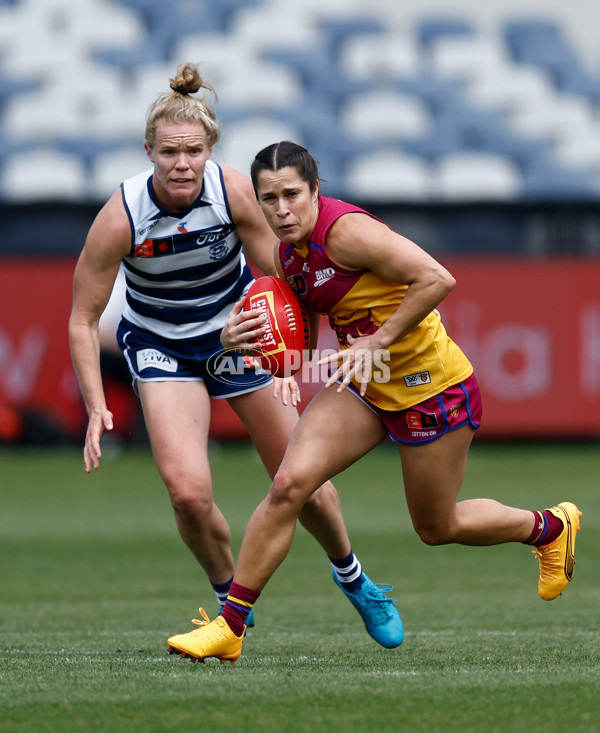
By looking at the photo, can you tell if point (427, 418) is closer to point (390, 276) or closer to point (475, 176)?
point (390, 276)

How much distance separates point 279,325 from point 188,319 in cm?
91

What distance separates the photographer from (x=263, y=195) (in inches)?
198

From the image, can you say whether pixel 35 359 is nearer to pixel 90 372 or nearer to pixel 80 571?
pixel 80 571

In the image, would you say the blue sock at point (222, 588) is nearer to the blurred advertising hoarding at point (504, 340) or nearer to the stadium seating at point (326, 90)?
the blurred advertising hoarding at point (504, 340)

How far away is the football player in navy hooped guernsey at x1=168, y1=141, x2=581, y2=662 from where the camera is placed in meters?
4.97

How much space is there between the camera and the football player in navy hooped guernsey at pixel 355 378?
16.3 feet

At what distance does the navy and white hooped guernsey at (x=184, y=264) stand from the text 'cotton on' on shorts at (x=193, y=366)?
0.17 ft

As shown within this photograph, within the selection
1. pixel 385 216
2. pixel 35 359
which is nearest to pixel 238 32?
pixel 385 216

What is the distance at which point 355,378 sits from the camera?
4.98 m

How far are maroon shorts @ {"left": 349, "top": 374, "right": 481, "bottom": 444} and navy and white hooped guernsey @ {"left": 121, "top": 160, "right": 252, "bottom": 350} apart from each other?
3.40ft

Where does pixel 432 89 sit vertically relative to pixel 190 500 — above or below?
above

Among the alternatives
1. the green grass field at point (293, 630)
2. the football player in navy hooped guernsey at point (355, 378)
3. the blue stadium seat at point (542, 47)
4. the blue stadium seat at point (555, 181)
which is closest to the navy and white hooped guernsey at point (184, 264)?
the football player in navy hooped guernsey at point (355, 378)

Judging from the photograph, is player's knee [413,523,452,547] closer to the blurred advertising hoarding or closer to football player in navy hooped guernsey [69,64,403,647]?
football player in navy hooped guernsey [69,64,403,647]

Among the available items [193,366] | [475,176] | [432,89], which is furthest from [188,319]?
[432,89]
